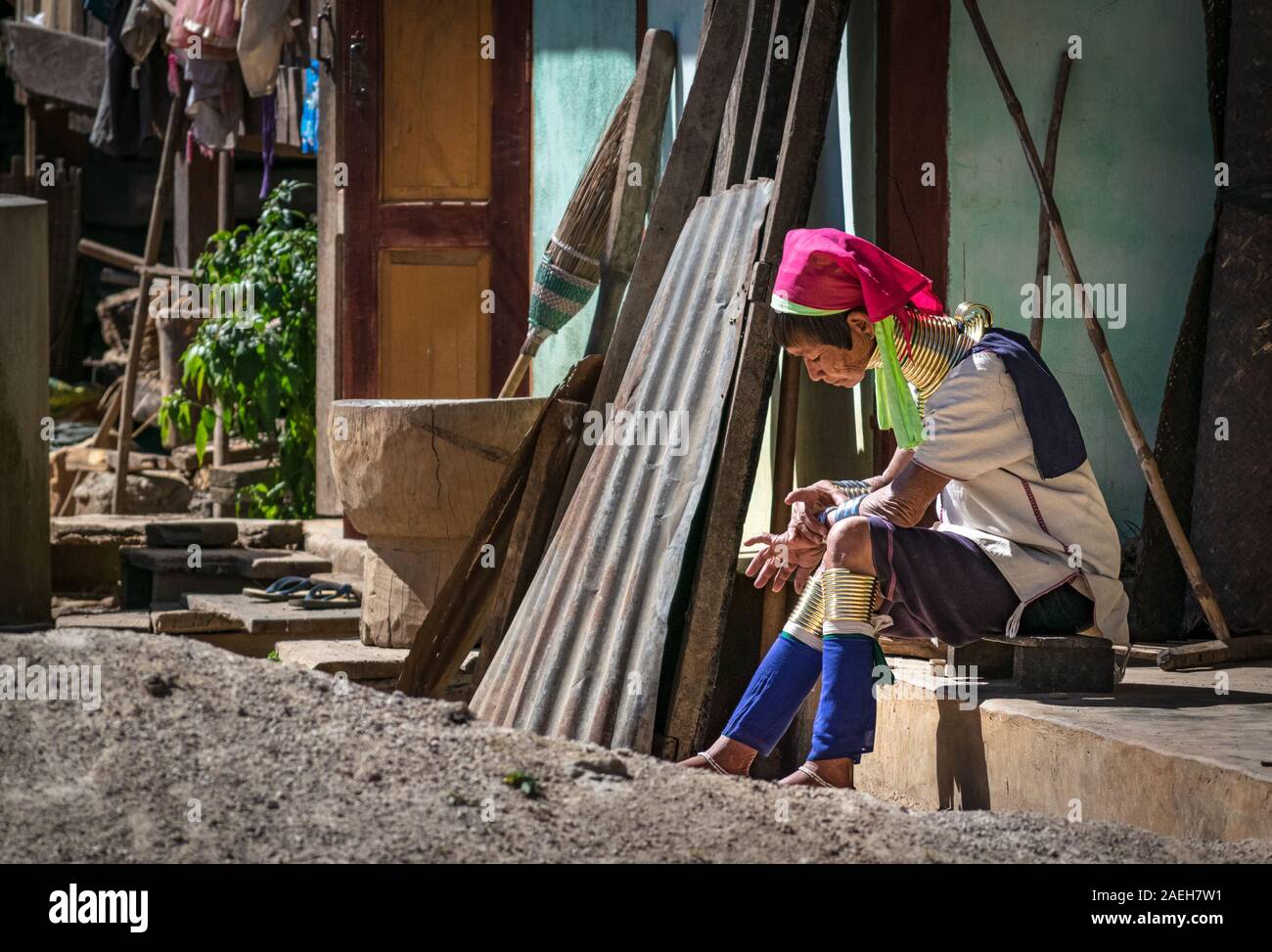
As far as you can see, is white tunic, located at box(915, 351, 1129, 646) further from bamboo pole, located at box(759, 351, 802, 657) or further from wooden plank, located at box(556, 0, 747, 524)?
wooden plank, located at box(556, 0, 747, 524)

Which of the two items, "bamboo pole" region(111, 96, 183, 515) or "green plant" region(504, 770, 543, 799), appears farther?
"bamboo pole" region(111, 96, 183, 515)

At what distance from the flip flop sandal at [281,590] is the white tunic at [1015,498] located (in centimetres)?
A: 353

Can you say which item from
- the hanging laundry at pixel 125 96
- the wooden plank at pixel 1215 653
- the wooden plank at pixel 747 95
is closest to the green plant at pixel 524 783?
the wooden plank at pixel 1215 653

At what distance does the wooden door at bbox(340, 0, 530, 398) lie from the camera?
7.85 m

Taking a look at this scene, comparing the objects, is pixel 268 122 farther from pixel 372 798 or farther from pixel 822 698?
pixel 372 798

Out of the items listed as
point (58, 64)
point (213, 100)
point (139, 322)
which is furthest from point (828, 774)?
point (58, 64)

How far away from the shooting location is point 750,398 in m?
4.24

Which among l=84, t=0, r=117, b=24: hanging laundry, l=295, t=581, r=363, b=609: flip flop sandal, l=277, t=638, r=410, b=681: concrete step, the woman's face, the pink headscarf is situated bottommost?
l=277, t=638, r=410, b=681: concrete step

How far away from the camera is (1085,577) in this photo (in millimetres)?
3678

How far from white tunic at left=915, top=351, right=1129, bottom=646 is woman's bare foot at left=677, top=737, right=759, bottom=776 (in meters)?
0.68

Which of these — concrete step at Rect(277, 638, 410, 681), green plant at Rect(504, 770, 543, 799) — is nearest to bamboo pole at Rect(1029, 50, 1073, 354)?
concrete step at Rect(277, 638, 410, 681)

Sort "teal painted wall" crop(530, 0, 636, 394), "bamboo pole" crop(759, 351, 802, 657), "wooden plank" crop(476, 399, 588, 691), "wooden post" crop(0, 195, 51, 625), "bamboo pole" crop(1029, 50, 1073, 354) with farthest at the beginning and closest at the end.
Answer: "teal painted wall" crop(530, 0, 636, 394)
"wooden post" crop(0, 195, 51, 625)
"wooden plank" crop(476, 399, 588, 691)
"bamboo pole" crop(1029, 50, 1073, 354)
"bamboo pole" crop(759, 351, 802, 657)

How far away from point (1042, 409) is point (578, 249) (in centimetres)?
286

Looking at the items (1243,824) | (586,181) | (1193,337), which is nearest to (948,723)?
(1243,824)
